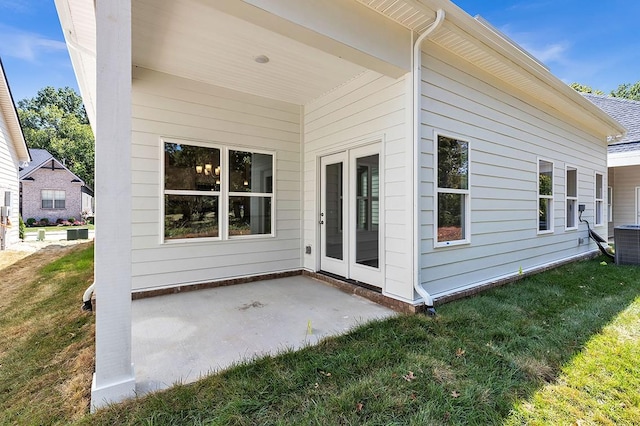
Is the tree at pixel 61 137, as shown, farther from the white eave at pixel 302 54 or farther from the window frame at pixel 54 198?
the white eave at pixel 302 54

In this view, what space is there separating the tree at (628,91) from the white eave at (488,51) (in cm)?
3745

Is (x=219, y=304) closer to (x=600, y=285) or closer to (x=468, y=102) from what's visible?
(x=468, y=102)

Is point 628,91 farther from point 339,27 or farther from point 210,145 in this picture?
point 210,145

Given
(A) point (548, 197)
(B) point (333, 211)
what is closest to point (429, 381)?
(B) point (333, 211)

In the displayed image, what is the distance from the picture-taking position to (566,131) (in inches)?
252

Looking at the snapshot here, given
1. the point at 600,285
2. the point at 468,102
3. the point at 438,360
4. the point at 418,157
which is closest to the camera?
the point at 438,360

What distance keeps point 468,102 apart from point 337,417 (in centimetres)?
422

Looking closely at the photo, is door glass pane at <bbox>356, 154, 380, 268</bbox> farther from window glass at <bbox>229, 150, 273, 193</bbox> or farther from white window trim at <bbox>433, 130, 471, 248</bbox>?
window glass at <bbox>229, 150, 273, 193</bbox>

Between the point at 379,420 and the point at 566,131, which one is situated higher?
the point at 566,131

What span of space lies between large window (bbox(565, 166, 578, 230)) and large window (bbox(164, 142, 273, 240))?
645 centimetres

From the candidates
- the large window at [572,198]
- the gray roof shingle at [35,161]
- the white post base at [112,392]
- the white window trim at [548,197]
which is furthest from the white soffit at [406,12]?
the gray roof shingle at [35,161]

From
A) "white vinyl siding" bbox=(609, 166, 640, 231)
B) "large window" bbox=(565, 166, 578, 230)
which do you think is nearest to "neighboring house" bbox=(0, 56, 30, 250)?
"large window" bbox=(565, 166, 578, 230)

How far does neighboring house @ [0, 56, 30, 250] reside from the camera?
8.80m

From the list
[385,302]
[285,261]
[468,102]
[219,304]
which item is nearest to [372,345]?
[385,302]
